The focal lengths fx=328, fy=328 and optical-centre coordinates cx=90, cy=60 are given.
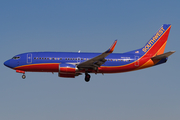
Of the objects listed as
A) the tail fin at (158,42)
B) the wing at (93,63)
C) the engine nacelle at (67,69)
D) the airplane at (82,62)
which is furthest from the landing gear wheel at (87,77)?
the tail fin at (158,42)

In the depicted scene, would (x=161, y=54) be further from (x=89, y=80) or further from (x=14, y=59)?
(x=14, y=59)

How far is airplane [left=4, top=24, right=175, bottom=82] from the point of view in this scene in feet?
165

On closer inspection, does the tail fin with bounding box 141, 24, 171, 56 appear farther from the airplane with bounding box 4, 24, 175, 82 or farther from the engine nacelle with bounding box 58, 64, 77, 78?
the engine nacelle with bounding box 58, 64, 77, 78

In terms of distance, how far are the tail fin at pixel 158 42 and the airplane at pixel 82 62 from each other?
0.78 feet

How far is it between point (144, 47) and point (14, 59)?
21.9 meters

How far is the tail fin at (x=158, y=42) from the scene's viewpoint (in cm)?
5616

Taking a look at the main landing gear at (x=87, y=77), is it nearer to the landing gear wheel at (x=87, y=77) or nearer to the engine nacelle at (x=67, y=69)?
the landing gear wheel at (x=87, y=77)

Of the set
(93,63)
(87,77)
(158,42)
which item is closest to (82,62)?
(93,63)

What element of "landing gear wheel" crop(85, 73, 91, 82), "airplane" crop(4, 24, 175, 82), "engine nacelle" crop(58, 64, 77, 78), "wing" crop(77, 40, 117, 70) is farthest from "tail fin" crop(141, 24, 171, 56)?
"engine nacelle" crop(58, 64, 77, 78)

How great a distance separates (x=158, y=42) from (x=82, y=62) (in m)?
15.4

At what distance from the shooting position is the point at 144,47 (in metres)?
56.5

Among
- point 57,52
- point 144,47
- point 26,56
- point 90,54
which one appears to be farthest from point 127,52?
point 26,56

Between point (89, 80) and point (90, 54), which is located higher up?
point (90, 54)

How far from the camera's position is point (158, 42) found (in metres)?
57.1
